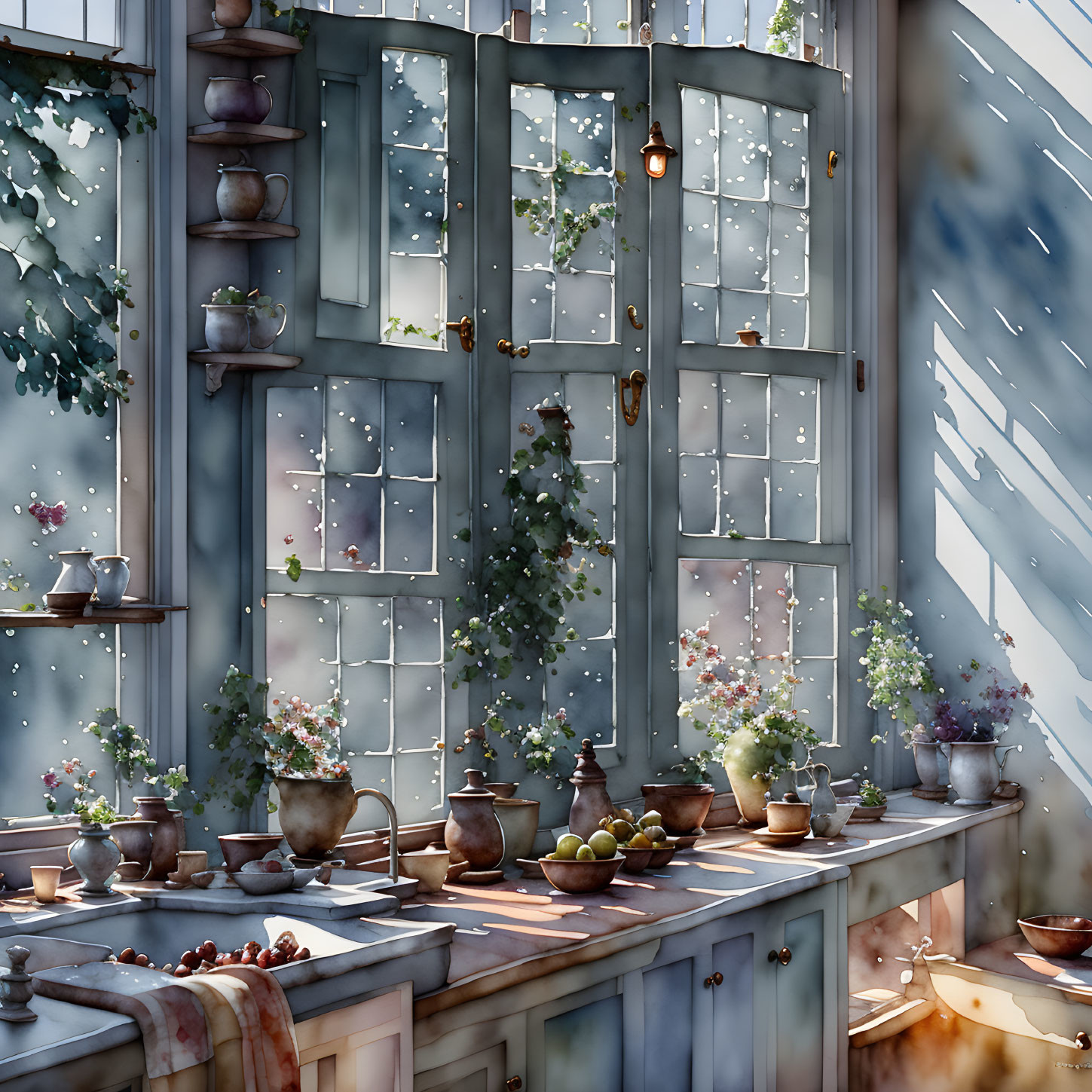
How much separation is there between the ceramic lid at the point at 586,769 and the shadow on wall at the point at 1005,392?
179 cm

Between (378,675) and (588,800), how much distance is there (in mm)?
729

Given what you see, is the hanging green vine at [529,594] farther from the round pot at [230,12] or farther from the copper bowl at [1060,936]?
the copper bowl at [1060,936]

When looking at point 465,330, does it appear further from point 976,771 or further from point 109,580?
point 976,771

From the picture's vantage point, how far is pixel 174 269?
134 inches

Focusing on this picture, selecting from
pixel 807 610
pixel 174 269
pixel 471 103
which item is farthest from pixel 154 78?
pixel 807 610

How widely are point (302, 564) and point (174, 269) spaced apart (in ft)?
2.88

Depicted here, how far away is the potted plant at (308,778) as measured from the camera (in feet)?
10.8

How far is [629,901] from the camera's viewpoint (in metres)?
3.38

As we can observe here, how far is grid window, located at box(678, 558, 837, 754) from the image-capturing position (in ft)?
15.0

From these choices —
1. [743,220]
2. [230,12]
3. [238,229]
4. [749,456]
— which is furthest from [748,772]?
[230,12]

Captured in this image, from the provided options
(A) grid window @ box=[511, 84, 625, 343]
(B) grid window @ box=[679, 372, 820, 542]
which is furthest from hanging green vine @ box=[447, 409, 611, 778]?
(B) grid window @ box=[679, 372, 820, 542]

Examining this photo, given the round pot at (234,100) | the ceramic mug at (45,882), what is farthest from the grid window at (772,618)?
the ceramic mug at (45,882)

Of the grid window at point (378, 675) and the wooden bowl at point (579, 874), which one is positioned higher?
the grid window at point (378, 675)

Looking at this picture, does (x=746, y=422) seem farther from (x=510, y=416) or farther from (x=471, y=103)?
(x=471, y=103)
